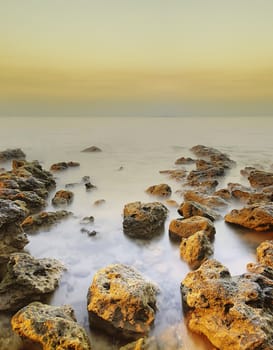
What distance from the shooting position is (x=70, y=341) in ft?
11.3

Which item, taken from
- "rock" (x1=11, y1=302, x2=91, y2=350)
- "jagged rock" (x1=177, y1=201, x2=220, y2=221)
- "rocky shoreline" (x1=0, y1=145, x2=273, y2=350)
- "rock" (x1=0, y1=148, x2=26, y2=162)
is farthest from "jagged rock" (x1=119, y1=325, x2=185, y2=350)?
"rock" (x1=0, y1=148, x2=26, y2=162)

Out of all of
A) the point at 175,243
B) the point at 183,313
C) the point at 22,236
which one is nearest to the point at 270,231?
the point at 175,243

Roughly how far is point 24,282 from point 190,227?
3625 mm

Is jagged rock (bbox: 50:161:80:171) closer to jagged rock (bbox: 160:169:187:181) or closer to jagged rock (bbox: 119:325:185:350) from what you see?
jagged rock (bbox: 160:169:187:181)

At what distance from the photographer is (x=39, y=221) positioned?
7.44 meters

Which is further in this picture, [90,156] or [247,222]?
[90,156]

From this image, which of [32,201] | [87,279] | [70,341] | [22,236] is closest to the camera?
[70,341]

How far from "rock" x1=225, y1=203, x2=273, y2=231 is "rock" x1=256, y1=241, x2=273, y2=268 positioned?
4.58 ft

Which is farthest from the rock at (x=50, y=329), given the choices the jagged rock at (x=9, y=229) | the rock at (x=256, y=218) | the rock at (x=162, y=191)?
the rock at (x=162, y=191)

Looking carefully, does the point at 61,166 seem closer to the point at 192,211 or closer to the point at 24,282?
the point at 192,211

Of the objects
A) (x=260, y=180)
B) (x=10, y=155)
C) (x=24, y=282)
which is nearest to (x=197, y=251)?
(x=24, y=282)

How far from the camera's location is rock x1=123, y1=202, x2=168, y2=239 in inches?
282

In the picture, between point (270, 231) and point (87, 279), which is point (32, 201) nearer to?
point (87, 279)

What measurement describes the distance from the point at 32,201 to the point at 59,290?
13.9 ft
